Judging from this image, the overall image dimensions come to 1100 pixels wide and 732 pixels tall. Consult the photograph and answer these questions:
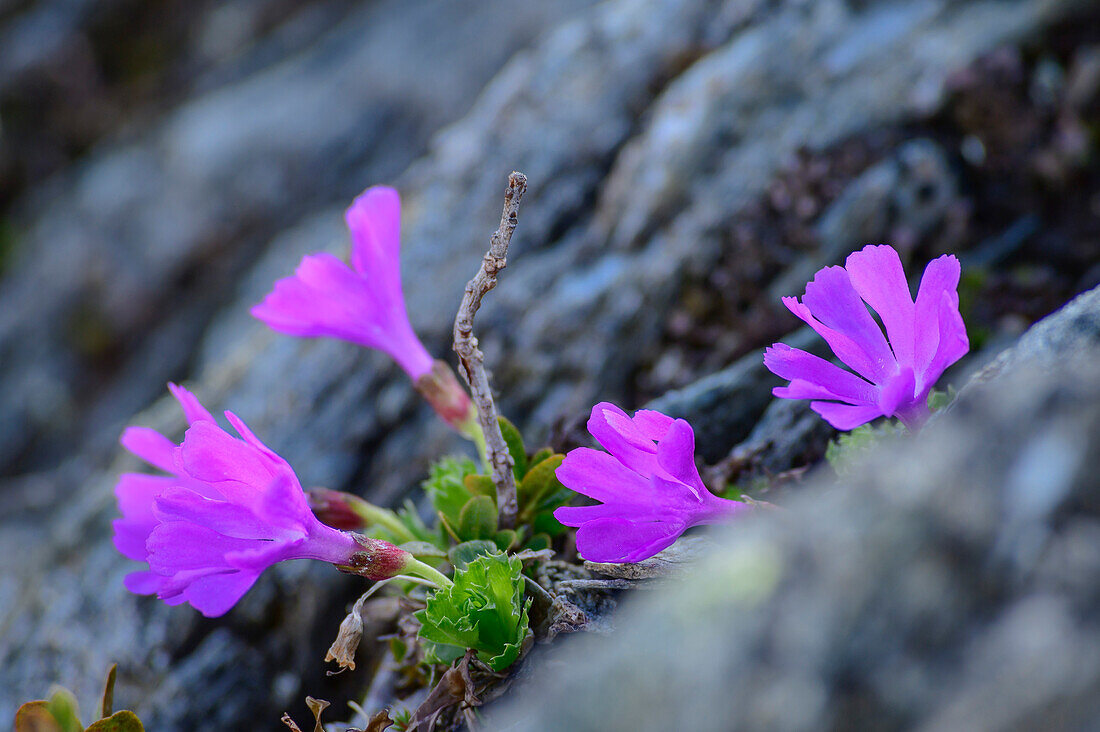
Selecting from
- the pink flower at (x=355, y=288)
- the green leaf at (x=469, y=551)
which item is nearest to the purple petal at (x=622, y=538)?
the green leaf at (x=469, y=551)

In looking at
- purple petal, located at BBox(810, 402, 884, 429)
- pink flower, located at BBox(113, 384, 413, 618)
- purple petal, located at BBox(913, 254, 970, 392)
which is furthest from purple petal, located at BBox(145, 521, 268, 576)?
purple petal, located at BBox(913, 254, 970, 392)

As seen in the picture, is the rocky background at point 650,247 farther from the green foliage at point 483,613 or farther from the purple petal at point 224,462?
the purple petal at point 224,462

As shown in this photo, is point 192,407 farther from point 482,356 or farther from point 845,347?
point 845,347

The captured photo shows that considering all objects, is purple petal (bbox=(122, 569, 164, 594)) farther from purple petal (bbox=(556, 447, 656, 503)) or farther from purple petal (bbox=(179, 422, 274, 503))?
purple petal (bbox=(556, 447, 656, 503))

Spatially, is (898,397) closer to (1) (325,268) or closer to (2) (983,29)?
(1) (325,268)

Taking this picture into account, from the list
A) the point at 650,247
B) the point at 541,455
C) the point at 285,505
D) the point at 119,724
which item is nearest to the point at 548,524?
the point at 541,455

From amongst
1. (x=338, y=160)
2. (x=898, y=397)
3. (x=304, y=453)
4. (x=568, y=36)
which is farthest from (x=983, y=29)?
(x=338, y=160)
